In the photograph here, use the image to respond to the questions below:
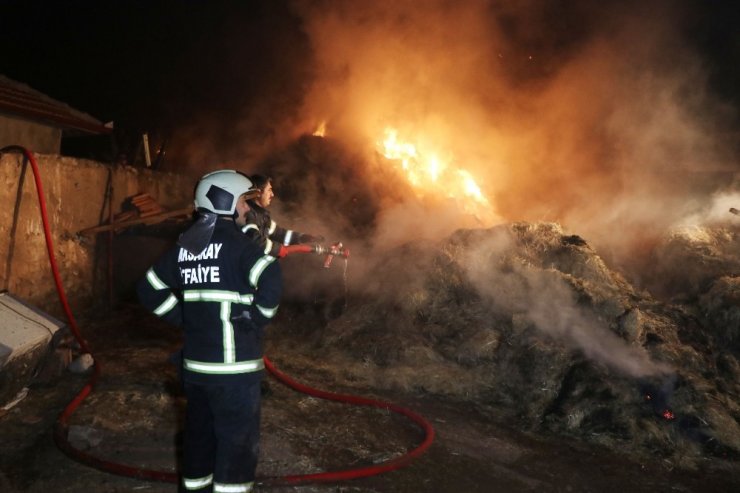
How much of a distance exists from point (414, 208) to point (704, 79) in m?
9.29

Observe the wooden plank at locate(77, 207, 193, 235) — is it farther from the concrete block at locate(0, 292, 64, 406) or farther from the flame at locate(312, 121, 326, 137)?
the flame at locate(312, 121, 326, 137)

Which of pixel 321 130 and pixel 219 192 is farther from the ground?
pixel 321 130

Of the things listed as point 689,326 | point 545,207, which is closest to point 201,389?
point 689,326

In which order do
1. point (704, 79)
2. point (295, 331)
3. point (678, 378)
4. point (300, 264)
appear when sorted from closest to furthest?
point (678, 378) → point (295, 331) → point (300, 264) → point (704, 79)

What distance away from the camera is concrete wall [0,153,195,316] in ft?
23.9

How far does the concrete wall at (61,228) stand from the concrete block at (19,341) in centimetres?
148

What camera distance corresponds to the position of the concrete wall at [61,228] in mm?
7281

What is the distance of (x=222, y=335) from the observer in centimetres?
297

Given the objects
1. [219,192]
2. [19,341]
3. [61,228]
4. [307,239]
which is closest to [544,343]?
[307,239]

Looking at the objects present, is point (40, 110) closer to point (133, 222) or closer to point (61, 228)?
point (61, 228)

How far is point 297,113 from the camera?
18469 mm

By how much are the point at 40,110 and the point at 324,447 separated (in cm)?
723

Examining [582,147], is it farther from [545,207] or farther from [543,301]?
[543,301]

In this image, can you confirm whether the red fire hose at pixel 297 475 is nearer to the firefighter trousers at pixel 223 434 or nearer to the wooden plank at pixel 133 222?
the firefighter trousers at pixel 223 434
